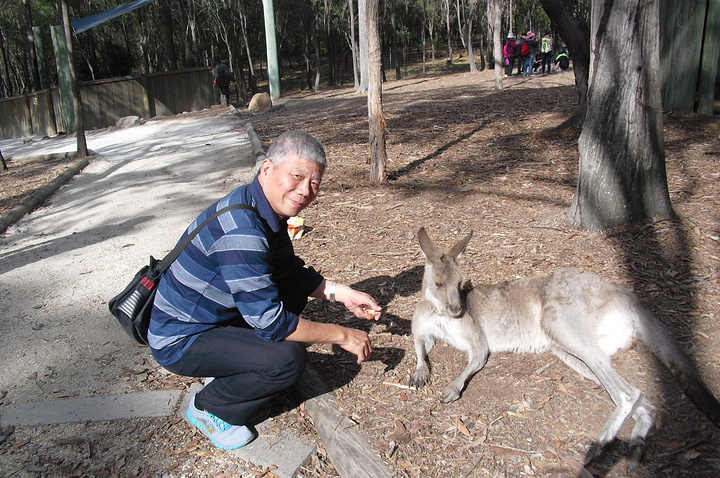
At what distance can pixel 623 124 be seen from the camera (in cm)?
455

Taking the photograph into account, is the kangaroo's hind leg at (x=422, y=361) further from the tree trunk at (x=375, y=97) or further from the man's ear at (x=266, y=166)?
the tree trunk at (x=375, y=97)

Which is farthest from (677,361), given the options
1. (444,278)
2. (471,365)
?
(444,278)

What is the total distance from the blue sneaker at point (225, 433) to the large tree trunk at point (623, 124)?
11.3 ft

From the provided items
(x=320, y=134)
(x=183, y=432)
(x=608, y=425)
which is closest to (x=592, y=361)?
(x=608, y=425)

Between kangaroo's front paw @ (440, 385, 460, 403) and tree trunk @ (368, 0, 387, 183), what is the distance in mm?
4425

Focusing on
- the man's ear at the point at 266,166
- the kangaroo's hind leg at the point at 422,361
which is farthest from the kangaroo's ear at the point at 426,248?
the man's ear at the point at 266,166

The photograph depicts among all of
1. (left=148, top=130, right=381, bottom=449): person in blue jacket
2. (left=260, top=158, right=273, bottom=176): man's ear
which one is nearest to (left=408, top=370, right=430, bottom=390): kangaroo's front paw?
(left=148, top=130, right=381, bottom=449): person in blue jacket

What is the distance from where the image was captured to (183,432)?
9.86 feet

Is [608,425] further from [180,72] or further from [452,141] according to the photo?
[180,72]

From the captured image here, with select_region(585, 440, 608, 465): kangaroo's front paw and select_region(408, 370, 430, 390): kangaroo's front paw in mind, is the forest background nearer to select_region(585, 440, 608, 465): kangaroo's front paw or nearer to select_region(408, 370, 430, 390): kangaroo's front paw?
select_region(408, 370, 430, 390): kangaroo's front paw

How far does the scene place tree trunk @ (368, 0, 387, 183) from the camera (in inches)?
253

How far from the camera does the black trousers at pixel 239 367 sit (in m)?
2.62

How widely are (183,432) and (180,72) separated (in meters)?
19.7

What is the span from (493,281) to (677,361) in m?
1.59
